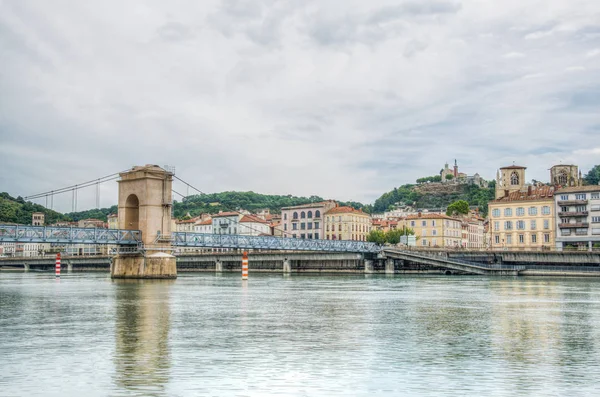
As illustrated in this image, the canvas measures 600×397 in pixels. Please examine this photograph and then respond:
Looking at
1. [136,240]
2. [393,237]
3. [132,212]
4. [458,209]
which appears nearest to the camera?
[136,240]

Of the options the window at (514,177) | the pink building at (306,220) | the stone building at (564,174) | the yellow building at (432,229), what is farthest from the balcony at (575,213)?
the pink building at (306,220)

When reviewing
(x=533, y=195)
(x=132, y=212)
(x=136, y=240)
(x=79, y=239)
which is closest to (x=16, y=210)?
(x=132, y=212)

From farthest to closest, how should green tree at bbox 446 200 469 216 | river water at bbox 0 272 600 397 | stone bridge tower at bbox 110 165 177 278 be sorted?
green tree at bbox 446 200 469 216 < stone bridge tower at bbox 110 165 177 278 < river water at bbox 0 272 600 397

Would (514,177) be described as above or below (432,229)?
above

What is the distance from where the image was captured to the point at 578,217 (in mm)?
101000

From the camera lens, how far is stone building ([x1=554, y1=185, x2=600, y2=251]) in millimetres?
99375

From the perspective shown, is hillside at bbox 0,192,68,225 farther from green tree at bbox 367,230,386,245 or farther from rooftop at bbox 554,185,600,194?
rooftop at bbox 554,185,600,194

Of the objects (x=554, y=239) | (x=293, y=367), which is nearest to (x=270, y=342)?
(x=293, y=367)

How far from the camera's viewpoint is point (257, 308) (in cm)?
3550

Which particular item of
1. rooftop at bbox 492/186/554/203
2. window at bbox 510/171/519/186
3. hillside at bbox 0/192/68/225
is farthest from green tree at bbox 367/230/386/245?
hillside at bbox 0/192/68/225

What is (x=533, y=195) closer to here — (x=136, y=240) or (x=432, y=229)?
(x=432, y=229)

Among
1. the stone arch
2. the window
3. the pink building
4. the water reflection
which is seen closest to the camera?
the water reflection

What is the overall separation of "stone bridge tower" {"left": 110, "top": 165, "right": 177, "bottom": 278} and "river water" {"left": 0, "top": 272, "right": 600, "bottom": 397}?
40883mm

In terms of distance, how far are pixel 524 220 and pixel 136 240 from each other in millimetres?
62093
